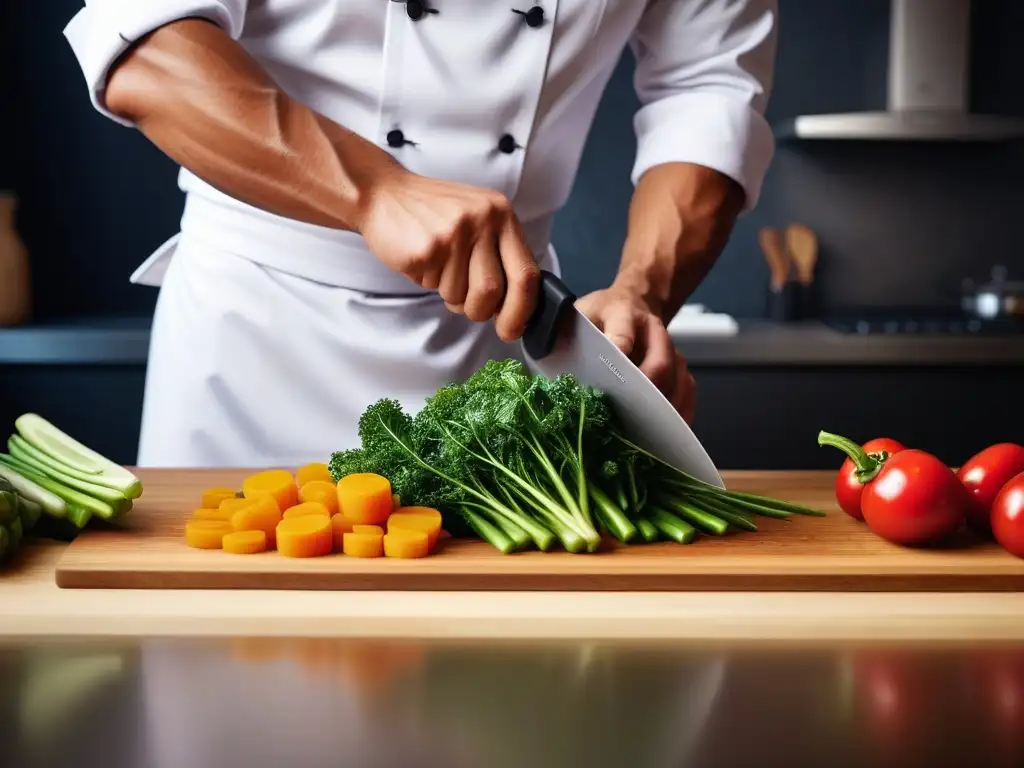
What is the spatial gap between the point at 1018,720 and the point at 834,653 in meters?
0.15

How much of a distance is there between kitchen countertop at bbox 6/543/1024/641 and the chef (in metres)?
0.39

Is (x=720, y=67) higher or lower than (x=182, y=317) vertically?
higher

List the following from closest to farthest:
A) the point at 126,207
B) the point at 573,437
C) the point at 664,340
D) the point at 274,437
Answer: the point at 573,437, the point at 664,340, the point at 274,437, the point at 126,207

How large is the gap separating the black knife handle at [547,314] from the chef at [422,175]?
12 cm

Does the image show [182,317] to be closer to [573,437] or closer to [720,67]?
[573,437]

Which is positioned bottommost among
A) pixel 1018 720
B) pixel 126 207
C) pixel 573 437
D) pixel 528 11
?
pixel 1018 720

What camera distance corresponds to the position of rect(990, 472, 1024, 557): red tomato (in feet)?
3.58

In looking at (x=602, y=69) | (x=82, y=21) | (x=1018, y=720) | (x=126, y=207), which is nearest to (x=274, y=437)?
(x=82, y=21)

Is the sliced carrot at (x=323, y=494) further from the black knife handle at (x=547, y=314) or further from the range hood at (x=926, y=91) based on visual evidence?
the range hood at (x=926, y=91)

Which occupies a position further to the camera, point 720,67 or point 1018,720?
point 720,67

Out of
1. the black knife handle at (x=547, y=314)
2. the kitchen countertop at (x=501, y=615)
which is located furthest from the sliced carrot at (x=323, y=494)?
the black knife handle at (x=547, y=314)

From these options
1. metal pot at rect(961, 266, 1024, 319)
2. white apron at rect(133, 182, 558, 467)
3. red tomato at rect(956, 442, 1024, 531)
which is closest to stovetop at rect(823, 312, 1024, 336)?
metal pot at rect(961, 266, 1024, 319)

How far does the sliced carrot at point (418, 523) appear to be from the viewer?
109cm

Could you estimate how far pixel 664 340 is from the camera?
133 centimetres
